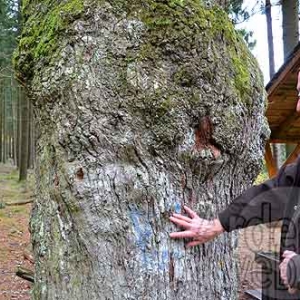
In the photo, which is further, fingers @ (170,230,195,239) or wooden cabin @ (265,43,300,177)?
wooden cabin @ (265,43,300,177)

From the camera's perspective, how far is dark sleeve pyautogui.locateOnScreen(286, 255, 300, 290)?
74.3 inches

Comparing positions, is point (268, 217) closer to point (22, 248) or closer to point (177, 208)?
point (177, 208)

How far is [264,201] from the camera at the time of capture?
2209 mm

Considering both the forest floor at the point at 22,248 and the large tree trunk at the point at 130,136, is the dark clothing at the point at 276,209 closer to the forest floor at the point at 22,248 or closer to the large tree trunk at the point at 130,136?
the large tree trunk at the point at 130,136

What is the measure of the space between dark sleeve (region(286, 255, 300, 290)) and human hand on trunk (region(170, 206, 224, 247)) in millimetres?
377

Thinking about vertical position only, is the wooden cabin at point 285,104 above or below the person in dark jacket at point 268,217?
above

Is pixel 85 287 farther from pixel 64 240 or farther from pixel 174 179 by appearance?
pixel 174 179

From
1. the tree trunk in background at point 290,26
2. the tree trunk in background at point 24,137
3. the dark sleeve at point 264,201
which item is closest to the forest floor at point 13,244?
the tree trunk in background at point 24,137

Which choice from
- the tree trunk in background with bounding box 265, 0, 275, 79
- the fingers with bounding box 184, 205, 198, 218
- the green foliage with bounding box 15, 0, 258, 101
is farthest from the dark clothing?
the tree trunk in background with bounding box 265, 0, 275, 79

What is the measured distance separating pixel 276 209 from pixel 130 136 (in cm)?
96

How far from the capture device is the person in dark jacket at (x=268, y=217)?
184 centimetres

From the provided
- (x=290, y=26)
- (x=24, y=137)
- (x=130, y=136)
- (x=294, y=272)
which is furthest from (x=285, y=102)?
(x=24, y=137)

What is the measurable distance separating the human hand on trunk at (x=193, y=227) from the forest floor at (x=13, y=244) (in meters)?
4.45

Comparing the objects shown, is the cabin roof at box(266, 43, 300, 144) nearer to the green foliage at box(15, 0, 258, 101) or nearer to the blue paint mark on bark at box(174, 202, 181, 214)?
the green foliage at box(15, 0, 258, 101)
